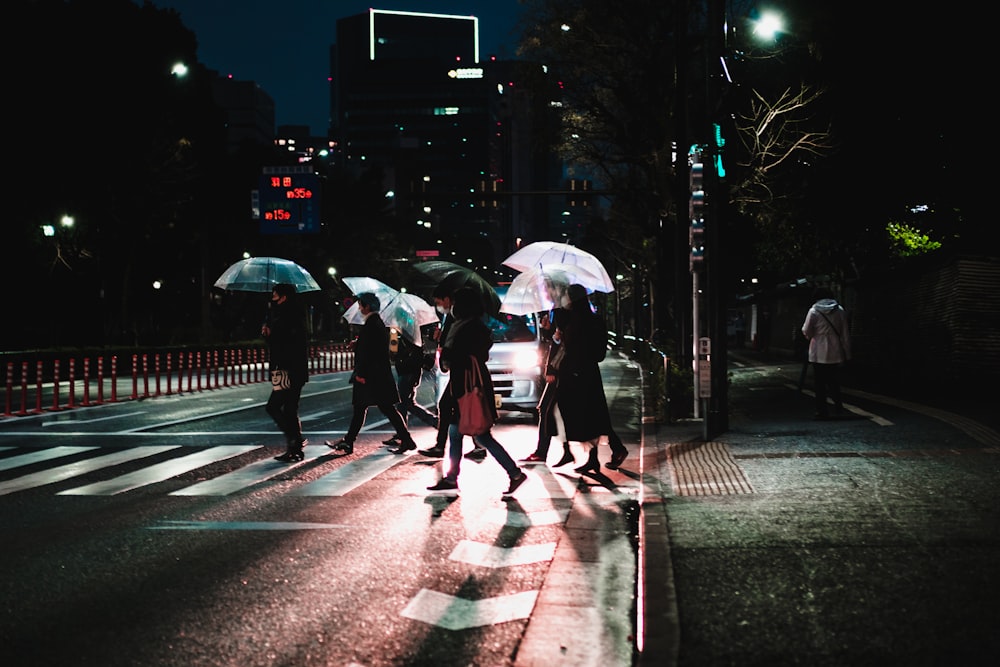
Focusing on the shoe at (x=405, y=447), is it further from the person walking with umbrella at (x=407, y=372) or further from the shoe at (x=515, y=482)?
the shoe at (x=515, y=482)

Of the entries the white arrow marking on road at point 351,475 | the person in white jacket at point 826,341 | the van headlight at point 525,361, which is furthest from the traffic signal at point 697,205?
the white arrow marking on road at point 351,475

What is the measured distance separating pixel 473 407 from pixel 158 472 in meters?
4.06

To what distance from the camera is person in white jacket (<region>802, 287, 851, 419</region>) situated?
13734 millimetres

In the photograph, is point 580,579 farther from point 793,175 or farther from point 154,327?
point 154,327

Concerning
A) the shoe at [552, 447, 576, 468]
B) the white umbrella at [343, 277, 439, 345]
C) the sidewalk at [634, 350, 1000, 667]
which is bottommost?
the shoe at [552, 447, 576, 468]

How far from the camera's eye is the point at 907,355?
22766 mm

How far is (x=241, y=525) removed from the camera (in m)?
8.16

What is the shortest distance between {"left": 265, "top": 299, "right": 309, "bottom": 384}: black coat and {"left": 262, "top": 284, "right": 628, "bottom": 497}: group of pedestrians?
0.04 ft

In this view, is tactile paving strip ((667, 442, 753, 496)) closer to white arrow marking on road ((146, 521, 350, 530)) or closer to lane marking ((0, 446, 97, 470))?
white arrow marking on road ((146, 521, 350, 530))

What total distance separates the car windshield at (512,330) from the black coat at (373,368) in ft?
17.1

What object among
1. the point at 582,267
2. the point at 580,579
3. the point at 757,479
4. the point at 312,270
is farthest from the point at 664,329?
the point at 312,270

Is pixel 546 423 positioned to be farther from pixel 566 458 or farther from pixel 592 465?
pixel 592 465

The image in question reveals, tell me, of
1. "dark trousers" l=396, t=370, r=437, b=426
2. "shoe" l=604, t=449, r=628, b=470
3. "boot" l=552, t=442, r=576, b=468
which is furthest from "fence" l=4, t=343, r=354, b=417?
"shoe" l=604, t=449, r=628, b=470

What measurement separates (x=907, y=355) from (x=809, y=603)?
18.9m
